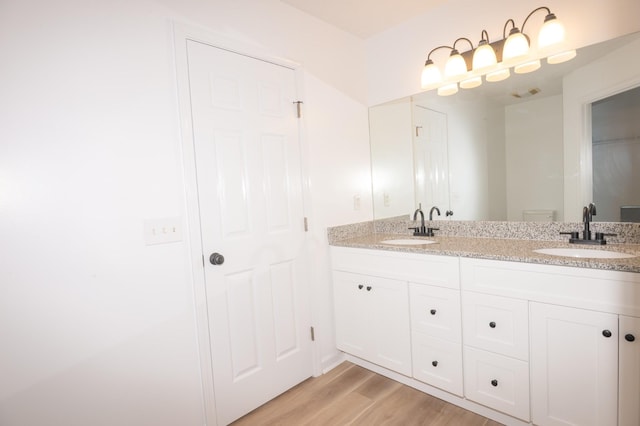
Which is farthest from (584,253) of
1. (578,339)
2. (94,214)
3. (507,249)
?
(94,214)

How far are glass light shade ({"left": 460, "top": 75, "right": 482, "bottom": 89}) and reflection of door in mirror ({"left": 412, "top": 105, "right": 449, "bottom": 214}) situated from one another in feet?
0.77

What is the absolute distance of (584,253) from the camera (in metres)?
1.59

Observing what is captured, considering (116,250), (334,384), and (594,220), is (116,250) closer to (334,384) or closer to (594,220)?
(334,384)

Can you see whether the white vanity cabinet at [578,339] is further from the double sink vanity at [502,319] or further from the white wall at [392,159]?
the white wall at [392,159]

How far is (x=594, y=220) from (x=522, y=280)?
26.7 inches

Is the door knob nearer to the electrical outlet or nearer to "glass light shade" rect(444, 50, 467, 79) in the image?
the electrical outlet

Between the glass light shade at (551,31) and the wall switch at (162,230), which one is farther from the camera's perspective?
the glass light shade at (551,31)

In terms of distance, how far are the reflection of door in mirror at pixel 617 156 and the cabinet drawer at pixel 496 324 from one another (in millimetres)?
770

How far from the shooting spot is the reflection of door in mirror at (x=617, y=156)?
1613 mm

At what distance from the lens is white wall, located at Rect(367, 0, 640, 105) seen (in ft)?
5.33

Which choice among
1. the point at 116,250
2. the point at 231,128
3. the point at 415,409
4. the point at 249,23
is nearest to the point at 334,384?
the point at 415,409

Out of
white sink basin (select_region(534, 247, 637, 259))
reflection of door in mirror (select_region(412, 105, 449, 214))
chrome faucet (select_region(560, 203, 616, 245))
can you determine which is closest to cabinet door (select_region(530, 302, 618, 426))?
white sink basin (select_region(534, 247, 637, 259))

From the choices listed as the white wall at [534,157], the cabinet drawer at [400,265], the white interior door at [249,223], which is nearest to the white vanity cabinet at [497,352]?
the cabinet drawer at [400,265]

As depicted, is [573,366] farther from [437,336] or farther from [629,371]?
[437,336]
